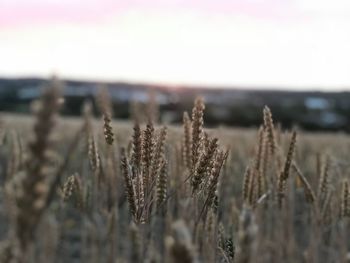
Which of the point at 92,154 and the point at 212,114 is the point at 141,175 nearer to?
the point at 92,154

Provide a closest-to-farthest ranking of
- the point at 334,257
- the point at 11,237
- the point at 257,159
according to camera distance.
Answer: the point at 11,237, the point at 257,159, the point at 334,257

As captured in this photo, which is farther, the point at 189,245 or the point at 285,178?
the point at 285,178

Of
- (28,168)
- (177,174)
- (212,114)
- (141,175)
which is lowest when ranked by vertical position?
(212,114)

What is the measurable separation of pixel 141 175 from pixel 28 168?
63 cm

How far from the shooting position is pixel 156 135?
1.68 meters

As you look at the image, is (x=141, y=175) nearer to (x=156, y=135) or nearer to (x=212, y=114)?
(x=156, y=135)

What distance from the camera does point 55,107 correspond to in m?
0.84

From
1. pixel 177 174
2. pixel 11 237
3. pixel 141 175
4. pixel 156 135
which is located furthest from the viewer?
pixel 177 174

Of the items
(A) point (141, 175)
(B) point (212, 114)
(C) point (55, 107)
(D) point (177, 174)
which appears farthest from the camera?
(B) point (212, 114)

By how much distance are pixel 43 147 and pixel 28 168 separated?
0.05 metres

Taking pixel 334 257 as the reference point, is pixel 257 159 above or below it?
above

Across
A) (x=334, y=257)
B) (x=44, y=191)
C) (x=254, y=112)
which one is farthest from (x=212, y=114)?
(x=44, y=191)

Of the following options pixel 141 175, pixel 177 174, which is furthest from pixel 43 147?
pixel 177 174

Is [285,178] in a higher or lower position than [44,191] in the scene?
lower
